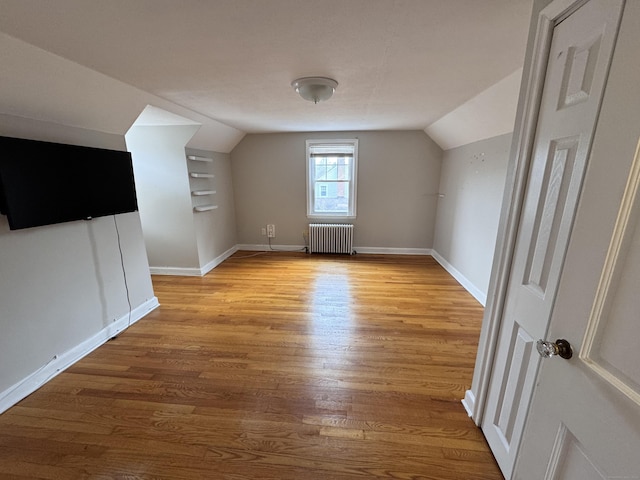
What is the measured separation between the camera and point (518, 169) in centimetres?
114

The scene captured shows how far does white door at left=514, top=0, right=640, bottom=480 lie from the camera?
1.84 ft

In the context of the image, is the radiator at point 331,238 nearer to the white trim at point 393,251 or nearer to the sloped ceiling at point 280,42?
the white trim at point 393,251

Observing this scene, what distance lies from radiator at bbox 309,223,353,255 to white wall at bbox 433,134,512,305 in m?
1.53

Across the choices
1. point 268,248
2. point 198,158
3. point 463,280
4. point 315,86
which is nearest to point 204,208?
point 198,158

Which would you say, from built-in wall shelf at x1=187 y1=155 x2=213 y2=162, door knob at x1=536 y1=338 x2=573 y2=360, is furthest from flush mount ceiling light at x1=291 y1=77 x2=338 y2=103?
built-in wall shelf at x1=187 y1=155 x2=213 y2=162

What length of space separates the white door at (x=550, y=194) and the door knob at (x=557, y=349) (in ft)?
0.80

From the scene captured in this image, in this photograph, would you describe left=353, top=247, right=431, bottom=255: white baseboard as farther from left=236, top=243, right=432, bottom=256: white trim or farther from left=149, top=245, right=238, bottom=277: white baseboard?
left=149, top=245, right=238, bottom=277: white baseboard

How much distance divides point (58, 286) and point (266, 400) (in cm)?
175

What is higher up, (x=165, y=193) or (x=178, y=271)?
(x=165, y=193)

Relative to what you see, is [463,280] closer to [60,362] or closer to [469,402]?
[469,402]

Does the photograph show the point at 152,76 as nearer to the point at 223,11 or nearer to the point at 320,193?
the point at 223,11

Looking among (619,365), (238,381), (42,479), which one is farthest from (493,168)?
(42,479)

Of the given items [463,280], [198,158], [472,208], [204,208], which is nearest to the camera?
[472,208]

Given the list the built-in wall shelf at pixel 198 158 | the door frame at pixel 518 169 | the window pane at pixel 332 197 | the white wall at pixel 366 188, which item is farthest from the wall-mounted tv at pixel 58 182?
the window pane at pixel 332 197
